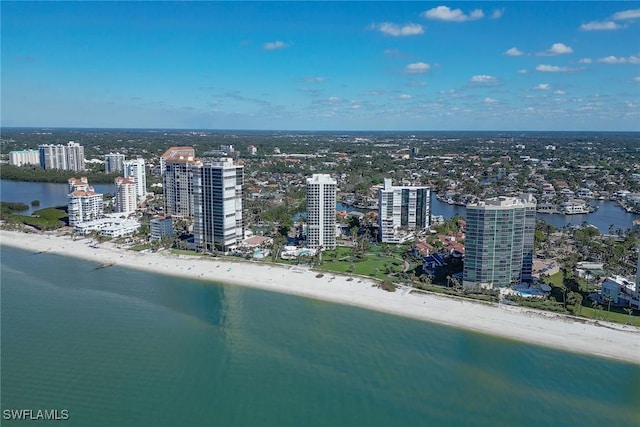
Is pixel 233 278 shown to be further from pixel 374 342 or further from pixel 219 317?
pixel 374 342

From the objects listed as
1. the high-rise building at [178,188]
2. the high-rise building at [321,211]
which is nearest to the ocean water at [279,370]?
the high-rise building at [321,211]

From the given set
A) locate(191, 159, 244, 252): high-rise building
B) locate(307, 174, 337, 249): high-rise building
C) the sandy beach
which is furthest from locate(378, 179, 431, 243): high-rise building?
the sandy beach

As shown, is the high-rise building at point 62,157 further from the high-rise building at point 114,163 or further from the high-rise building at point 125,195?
the high-rise building at point 125,195

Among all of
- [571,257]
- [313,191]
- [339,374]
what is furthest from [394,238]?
[339,374]

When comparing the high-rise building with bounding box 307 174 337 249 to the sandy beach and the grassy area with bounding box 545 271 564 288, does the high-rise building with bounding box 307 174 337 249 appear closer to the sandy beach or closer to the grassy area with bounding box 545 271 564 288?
the sandy beach

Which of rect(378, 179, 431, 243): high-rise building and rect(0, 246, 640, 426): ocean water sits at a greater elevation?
rect(378, 179, 431, 243): high-rise building
